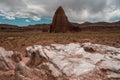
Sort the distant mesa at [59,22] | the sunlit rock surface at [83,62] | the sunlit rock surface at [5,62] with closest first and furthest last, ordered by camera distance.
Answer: the sunlit rock surface at [83,62] → the sunlit rock surface at [5,62] → the distant mesa at [59,22]

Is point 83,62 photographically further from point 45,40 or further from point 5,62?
point 45,40

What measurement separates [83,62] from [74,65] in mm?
582

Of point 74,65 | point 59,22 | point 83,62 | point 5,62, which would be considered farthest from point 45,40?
point 59,22

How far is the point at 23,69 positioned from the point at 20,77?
53 cm

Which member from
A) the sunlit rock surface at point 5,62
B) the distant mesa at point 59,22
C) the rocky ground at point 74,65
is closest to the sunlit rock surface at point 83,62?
the rocky ground at point 74,65

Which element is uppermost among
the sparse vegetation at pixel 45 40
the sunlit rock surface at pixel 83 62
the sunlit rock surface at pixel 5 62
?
the sunlit rock surface at pixel 83 62

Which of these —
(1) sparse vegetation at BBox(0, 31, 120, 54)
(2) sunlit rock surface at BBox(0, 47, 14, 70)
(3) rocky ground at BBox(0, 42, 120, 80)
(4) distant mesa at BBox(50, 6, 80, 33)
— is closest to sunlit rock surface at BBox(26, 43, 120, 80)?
(3) rocky ground at BBox(0, 42, 120, 80)

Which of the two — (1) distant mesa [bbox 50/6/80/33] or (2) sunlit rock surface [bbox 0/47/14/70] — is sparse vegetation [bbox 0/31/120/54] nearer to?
(2) sunlit rock surface [bbox 0/47/14/70]

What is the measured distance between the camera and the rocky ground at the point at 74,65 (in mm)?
11125

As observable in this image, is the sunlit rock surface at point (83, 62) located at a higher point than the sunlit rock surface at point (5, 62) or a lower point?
higher

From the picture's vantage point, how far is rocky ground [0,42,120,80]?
36.5 ft

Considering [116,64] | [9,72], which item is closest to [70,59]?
[116,64]

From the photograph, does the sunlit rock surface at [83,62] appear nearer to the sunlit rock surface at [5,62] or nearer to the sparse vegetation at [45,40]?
the sunlit rock surface at [5,62]

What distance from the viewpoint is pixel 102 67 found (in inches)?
458
